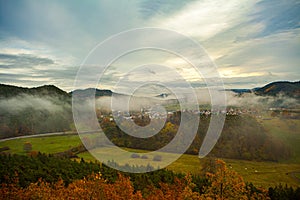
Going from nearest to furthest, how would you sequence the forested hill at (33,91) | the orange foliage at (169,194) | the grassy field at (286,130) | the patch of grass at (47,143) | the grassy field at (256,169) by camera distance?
the orange foliage at (169,194), the grassy field at (256,169), the grassy field at (286,130), the patch of grass at (47,143), the forested hill at (33,91)

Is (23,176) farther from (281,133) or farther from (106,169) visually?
(281,133)

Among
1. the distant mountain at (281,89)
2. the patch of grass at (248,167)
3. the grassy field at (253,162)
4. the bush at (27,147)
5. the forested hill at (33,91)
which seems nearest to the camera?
the patch of grass at (248,167)

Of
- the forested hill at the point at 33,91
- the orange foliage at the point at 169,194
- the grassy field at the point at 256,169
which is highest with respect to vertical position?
the forested hill at the point at 33,91

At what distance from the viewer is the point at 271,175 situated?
170 ft

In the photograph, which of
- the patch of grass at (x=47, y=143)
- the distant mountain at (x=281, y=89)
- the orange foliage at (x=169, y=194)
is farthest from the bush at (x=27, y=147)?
the distant mountain at (x=281, y=89)

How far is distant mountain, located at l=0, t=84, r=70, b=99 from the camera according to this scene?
120369mm

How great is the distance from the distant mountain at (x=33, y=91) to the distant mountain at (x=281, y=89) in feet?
296

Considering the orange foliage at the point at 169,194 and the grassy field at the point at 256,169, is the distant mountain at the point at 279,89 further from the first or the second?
the orange foliage at the point at 169,194

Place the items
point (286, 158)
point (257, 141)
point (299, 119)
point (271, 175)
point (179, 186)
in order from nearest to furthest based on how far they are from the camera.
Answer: point (179, 186), point (271, 175), point (286, 158), point (257, 141), point (299, 119)

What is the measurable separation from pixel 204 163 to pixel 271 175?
16.7 meters

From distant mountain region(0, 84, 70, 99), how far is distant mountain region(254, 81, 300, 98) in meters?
90.4

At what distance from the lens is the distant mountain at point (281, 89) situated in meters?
96.5

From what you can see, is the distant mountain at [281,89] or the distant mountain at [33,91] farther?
the distant mountain at [33,91]

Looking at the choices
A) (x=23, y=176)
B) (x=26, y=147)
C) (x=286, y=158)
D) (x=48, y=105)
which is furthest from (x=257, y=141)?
(x=48, y=105)
